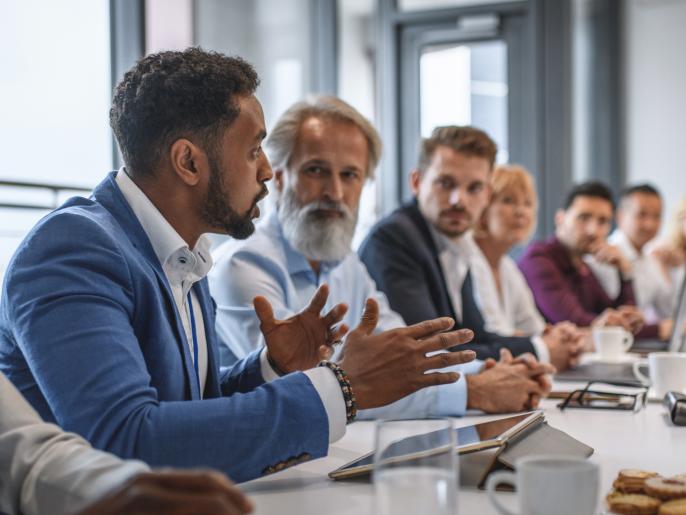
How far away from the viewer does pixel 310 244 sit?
7.11ft

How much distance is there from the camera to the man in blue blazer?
1.08 m

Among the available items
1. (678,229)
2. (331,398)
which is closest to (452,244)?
(331,398)

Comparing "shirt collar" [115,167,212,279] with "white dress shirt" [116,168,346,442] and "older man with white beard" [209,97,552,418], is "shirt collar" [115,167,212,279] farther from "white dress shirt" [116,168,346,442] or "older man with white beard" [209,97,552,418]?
"older man with white beard" [209,97,552,418]

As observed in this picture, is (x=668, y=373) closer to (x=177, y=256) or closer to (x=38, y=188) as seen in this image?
(x=177, y=256)

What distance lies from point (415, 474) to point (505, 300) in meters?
2.93

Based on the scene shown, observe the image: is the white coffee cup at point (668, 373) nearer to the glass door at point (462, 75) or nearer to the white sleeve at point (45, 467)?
the white sleeve at point (45, 467)

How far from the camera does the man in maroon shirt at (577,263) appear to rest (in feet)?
13.1

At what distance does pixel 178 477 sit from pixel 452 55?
5.33 m

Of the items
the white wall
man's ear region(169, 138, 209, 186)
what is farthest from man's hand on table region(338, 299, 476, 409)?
the white wall

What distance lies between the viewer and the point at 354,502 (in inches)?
39.6

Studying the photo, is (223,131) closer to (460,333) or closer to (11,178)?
(460,333)

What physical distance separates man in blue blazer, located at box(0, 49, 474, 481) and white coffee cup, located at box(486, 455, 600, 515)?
0.40m

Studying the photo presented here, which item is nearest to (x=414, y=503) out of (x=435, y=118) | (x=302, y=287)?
(x=302, y=287)

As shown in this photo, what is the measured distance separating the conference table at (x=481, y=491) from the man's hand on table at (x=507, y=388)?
0.03 m
